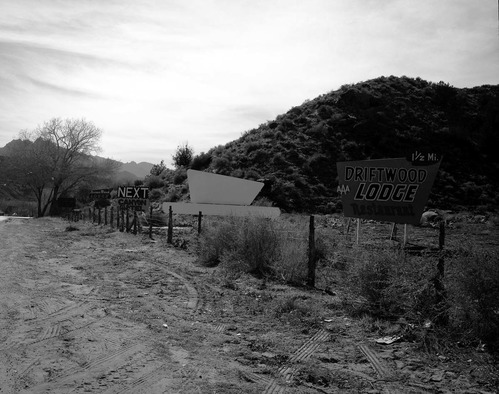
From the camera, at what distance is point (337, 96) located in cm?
5678

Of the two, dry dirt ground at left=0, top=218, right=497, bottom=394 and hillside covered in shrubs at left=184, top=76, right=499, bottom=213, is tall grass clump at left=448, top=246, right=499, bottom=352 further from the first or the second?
hillside covered in shrubs at left=184, top=76, right=499, bottom=213

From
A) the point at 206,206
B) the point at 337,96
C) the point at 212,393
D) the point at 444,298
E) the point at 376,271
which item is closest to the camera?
the point at 212,393

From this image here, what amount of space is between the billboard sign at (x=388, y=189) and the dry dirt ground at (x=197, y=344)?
341 centimetres

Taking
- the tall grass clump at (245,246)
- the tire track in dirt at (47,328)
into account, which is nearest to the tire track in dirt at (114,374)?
the tire track in dirt at (47,328)

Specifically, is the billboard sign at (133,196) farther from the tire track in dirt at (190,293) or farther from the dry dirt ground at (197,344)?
the dry dirt ground at (197,344)

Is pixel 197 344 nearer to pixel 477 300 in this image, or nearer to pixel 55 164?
pixel 477 300

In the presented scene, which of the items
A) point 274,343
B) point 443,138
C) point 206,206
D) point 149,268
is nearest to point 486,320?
point 274,343

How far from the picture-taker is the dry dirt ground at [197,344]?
18.8 ft

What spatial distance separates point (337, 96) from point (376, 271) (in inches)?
1973

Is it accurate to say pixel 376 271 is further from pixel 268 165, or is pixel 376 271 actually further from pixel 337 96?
pixel 337 96

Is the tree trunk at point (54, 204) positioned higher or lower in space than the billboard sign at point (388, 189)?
lower

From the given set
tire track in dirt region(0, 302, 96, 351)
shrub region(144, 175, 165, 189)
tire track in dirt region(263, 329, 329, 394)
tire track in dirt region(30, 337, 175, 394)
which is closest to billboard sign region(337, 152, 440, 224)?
tire track in dirt region(263, 329, 329, 394)

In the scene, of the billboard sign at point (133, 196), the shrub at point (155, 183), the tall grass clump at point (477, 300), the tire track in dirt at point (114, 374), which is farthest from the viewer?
the shrub at point (155, 183)

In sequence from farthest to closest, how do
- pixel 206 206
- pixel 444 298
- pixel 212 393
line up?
pixel 206 206 < pixel 444 298 < pixel 212 393
